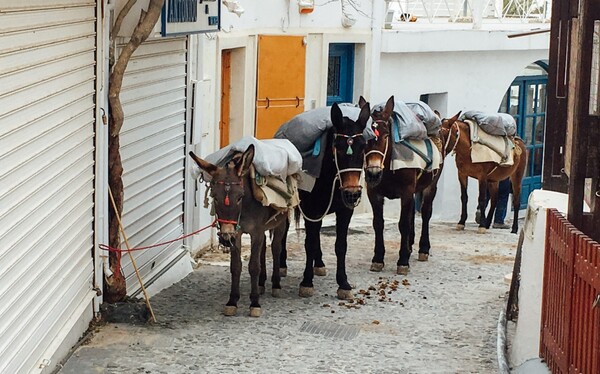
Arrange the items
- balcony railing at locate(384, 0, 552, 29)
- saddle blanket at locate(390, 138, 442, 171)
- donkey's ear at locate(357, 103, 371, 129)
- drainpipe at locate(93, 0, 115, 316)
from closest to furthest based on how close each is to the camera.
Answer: drainpipe at locate(93, 0, 115, 316)
donkey's ear at locate(357, 103, 371, 129)
saddle blanket at locate(390, 138, 442, 171)
balcony railing at locate(384, 0, 552, 29)

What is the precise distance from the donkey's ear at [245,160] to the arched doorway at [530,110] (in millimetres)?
13023

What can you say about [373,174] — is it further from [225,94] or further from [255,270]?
[225,94]

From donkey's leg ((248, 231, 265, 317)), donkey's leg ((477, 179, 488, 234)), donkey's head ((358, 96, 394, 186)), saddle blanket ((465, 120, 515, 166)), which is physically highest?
donkey's head ((358, 96, 394, 186))

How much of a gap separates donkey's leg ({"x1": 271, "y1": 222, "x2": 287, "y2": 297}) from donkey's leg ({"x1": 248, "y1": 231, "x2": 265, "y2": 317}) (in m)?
0.65

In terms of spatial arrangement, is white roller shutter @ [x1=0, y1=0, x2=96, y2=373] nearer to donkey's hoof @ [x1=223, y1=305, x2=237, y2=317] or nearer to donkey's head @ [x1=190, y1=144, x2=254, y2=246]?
donkey's head @ [x1=190, y1=144, x2=254, y2=246]

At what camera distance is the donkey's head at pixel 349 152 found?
34.9 feet

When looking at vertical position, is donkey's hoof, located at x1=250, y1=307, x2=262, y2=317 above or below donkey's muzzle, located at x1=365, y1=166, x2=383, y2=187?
below

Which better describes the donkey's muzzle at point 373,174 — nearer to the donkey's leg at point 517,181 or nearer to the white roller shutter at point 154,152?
the white roller shutter at point 154,152

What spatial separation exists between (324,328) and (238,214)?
1.24 meters

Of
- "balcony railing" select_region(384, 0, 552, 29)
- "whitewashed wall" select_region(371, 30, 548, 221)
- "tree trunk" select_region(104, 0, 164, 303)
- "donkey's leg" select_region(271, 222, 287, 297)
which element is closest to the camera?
"tree trunk" select_region(104, 0, 164, 303)

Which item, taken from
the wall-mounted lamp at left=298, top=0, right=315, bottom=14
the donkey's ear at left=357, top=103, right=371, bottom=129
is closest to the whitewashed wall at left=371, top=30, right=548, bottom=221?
the wall-mounted lamp at left=298, top=0, right=315, bottom=14

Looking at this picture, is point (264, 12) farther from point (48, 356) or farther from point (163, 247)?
point (48, 356)

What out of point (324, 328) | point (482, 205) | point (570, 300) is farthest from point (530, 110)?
point (570, 300)

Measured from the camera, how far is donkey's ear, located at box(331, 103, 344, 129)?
10.6m
